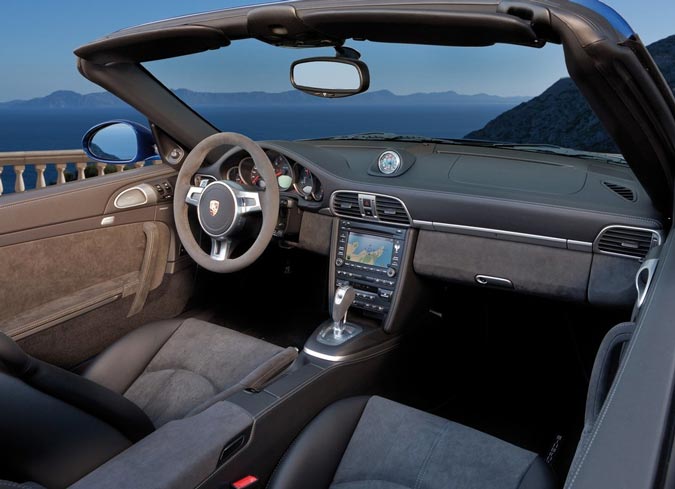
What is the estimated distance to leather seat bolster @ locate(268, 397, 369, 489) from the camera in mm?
1866

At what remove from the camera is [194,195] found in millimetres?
2613

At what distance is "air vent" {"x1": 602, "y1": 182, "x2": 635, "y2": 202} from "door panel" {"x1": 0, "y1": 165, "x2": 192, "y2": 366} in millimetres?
1970

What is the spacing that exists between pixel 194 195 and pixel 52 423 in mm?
1366

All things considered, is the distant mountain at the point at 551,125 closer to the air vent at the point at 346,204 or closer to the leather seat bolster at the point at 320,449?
the air vent at the point at 346,204

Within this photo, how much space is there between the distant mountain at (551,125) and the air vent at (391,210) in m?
0.65

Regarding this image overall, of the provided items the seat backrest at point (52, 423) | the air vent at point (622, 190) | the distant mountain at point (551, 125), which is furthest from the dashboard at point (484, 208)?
the seat backrest at point (52, 423)

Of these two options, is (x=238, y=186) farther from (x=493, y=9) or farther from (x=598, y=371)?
(x=598, y=371)

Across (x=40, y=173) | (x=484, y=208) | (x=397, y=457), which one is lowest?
(x=397, y=457)

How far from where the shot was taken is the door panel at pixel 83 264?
2506mm

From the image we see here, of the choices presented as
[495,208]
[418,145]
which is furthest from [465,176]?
[418,145]

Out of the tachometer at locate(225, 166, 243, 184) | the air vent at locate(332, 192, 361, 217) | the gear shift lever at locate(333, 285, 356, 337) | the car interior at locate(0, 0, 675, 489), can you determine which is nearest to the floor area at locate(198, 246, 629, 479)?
the car interior at locate(0, 0, 675, 489)

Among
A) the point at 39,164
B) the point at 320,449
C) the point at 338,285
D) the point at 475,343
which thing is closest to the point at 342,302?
the point at 338,285

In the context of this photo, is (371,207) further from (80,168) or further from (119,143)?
(80,168)

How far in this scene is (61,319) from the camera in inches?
105
